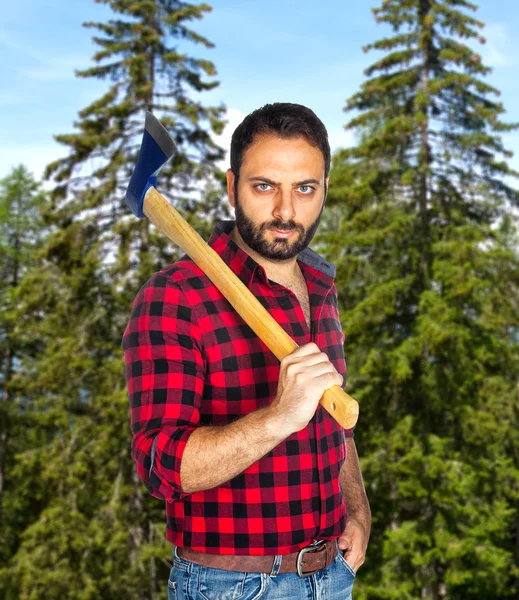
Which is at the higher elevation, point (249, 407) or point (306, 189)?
point (306, 189)

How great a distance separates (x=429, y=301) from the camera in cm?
1708

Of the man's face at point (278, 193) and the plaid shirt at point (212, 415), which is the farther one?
the man's face at point (278, 193)

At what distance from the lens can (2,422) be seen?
84.5ft

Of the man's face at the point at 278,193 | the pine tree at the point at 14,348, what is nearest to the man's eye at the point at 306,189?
the man's face at the point at 278,193

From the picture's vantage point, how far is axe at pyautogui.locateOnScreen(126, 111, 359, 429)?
1.94 meters

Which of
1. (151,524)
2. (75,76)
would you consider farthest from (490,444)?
(75,76)

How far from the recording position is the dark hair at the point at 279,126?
2250 mm

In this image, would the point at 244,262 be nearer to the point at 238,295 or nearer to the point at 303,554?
the point at 238,295

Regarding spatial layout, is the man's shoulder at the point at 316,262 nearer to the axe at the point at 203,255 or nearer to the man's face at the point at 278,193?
the man's face at the point at 278,193

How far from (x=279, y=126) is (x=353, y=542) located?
1.46m

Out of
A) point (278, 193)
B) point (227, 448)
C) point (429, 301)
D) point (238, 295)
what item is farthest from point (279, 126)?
point (429, 301)

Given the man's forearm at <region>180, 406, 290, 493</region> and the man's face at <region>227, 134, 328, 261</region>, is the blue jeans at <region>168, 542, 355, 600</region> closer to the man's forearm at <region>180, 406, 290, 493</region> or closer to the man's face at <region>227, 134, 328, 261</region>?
the man's forearm at <region>180, 406, 290, 493</region>

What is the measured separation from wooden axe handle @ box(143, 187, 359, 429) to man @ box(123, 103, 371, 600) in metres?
0.06

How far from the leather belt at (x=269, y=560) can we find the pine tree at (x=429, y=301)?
14.6 meters
